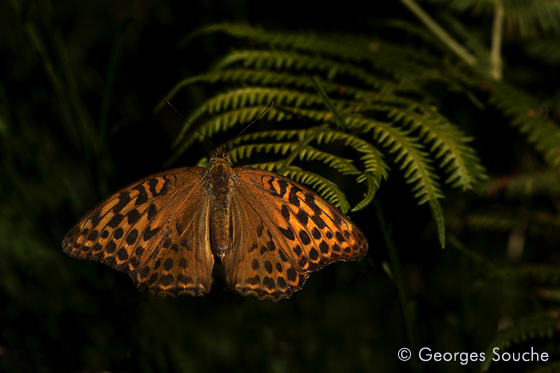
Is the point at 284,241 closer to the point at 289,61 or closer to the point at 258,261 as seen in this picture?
the point at 258,261

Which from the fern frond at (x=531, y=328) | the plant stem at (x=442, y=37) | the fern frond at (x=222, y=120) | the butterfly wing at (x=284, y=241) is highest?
the plant stem at (x=442, y=37)

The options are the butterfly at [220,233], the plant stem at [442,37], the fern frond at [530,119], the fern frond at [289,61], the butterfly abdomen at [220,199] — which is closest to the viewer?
the butterfly at [220,233]

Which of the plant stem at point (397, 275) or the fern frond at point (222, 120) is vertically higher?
the fern frond at point (222, 120)

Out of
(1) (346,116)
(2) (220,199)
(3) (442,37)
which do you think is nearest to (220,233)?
(2) (220,199)

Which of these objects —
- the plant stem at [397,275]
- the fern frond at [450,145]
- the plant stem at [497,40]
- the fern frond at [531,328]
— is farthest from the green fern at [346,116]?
the fern frond at [531,328]

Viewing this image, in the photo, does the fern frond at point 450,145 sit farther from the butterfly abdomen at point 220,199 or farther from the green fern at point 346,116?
the butterfly abdomen at point 220,199

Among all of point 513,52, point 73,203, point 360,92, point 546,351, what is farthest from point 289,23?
point 546,351
